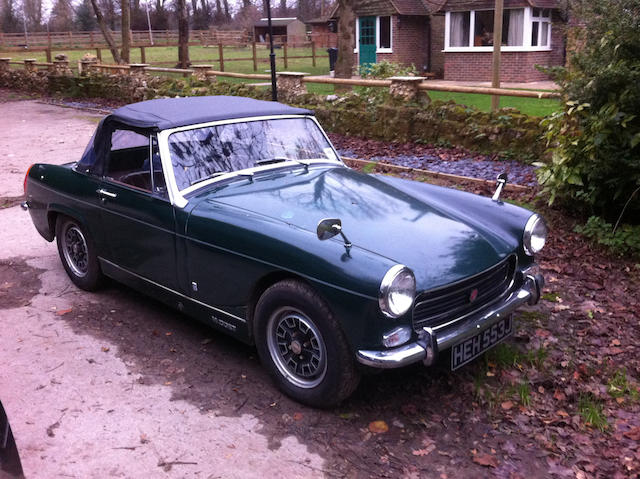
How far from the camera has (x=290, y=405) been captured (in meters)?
3.79

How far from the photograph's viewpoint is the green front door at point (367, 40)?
1045 inches

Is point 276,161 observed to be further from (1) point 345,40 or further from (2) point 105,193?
(1) point 345,40

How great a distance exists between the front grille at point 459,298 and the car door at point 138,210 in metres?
1.78

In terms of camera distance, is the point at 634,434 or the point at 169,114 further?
the point at 169,114

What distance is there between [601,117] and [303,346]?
3985mm

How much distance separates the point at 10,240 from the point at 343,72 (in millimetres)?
11608

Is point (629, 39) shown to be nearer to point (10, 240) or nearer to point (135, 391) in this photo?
point (135, 391)

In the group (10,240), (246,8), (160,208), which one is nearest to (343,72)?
(10,240)

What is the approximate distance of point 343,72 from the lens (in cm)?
1698

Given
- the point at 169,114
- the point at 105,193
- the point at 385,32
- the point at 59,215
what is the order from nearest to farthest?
the point at 169,114, the point at 105,193, the point at 59,215, the point at 385,32

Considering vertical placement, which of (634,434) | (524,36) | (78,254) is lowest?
(634,434)

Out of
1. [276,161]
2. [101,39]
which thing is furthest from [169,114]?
[101,39]

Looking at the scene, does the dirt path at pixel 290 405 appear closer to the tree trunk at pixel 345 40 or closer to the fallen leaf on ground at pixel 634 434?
the fallen leaf on ground at pixel 634 434

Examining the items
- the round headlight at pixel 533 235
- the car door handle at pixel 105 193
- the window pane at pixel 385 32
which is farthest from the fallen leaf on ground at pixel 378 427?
the window pane at pixel 385 32
